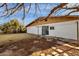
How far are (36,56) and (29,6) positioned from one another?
0.55 metres

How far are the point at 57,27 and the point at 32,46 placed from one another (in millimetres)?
346

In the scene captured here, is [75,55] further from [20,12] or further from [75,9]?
[20,12]

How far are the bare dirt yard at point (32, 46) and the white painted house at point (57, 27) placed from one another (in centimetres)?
8

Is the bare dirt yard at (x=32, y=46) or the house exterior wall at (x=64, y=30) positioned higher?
the house exterior wall at (x=64, y=30)

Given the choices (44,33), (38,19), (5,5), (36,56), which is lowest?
(36,56)

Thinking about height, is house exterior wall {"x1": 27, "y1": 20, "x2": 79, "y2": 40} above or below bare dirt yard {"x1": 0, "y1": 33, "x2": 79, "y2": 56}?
above

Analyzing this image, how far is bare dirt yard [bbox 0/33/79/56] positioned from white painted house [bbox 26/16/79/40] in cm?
8

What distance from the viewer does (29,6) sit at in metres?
2.38

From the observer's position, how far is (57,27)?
7.91ft

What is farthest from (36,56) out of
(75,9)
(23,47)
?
(75,9)

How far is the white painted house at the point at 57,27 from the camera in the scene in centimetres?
237

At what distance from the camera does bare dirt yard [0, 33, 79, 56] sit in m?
2.36

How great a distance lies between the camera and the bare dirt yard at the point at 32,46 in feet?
7.75

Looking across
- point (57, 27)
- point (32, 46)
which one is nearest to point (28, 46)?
point (32, 46)
